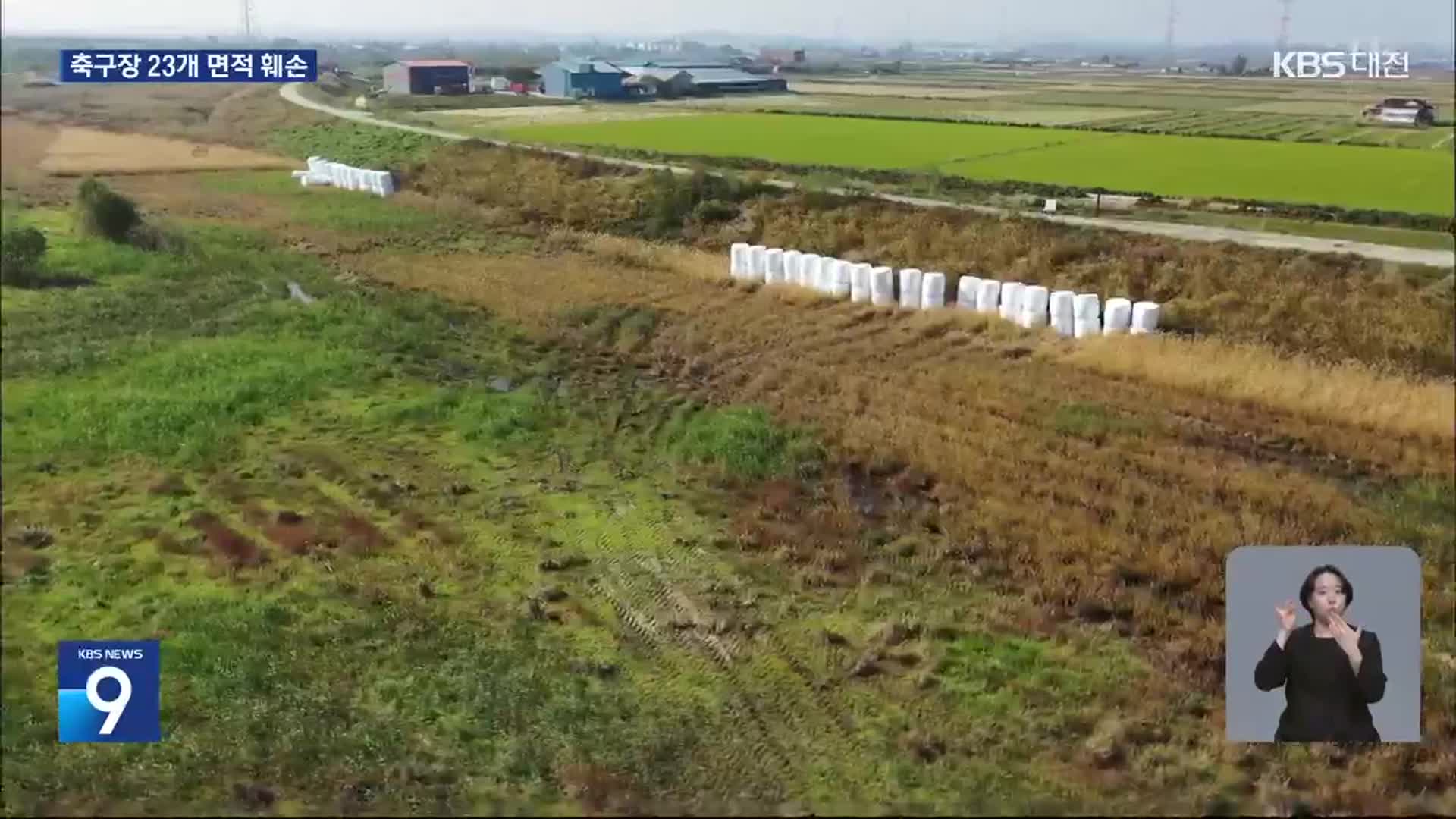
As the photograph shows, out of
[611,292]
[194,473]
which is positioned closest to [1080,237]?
[611,292]

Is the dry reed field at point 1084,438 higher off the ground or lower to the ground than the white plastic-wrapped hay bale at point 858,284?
lower

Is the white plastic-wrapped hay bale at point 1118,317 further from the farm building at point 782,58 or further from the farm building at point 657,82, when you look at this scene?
the farm building at point 657,82

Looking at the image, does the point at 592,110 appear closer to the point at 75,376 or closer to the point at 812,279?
the point at 812,279

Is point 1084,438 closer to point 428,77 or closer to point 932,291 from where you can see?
point 932,291

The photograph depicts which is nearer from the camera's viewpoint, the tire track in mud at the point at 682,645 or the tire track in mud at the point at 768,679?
the tire track in mud at the point at 682,645

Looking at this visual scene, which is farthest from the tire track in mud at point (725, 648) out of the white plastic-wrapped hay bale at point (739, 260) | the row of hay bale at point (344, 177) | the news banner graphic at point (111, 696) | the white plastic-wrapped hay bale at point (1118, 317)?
the row of hay bale at point (344, 177)

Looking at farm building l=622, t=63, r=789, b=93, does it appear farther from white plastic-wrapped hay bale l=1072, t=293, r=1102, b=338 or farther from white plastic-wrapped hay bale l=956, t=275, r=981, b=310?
white plastic-wrapped hay bale l=1072, t=293, r=1102, b=338

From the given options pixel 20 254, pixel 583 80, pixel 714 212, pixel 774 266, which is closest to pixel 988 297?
pixel 774 266
